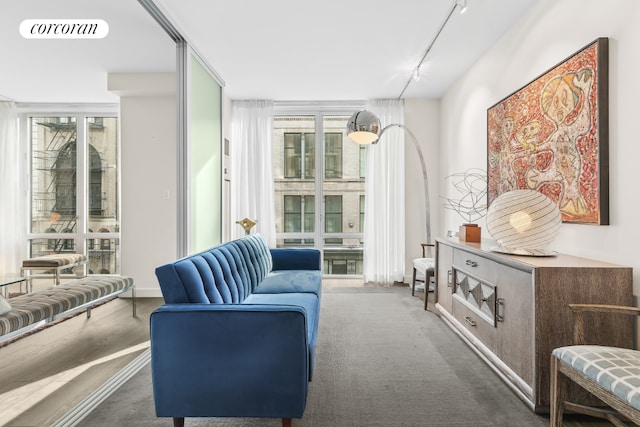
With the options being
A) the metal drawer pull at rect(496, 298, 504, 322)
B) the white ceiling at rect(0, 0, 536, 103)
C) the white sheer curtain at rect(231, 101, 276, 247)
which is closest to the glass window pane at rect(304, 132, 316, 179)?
the white sheer curtain at rect(231, 101, 276, 247)

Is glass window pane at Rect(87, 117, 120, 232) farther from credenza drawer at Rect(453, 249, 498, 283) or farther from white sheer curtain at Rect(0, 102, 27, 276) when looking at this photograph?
credenza drawer at Rect(453, 249, 498, 283)

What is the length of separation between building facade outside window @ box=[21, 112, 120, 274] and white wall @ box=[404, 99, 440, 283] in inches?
161

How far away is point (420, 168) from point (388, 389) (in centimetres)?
363

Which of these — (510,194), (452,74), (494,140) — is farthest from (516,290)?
(452,74)

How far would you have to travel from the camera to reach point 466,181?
411cm

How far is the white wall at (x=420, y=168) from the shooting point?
203 inches

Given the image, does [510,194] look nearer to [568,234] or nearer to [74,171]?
[568,234]

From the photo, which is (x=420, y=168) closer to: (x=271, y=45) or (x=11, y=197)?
(x=271, y=45)

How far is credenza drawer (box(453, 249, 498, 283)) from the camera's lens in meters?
2.37

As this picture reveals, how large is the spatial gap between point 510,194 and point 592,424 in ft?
4.34

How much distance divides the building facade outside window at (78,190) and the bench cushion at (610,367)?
5.21m

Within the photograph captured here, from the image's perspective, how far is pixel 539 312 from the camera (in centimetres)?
184

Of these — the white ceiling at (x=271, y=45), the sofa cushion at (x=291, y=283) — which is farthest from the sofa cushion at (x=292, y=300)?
the white ceiling at (x=271, y=45)

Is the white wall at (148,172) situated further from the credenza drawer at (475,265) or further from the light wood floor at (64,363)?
the credenza drawer at (475,265)
